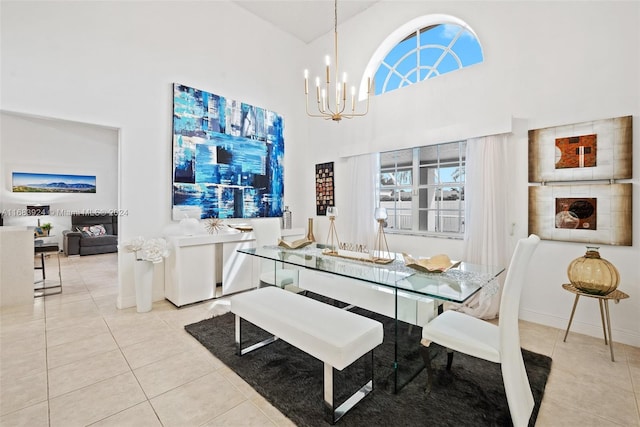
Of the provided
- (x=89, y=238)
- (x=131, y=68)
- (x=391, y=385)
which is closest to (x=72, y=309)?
(x=131, y=68)

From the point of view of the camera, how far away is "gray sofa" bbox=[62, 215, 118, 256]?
6480 mm

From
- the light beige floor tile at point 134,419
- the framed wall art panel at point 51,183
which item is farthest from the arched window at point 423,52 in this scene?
the framed wall art panel at point 51,183

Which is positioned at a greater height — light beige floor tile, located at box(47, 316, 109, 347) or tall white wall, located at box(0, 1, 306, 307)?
tall white wall, located at box(0, 1, 306, 307)

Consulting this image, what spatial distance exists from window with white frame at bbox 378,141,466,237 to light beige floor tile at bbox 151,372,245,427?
9.49 ft

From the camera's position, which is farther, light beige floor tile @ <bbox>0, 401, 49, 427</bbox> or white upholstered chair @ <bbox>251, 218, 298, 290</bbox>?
white upholstered chair @ <bbox>251, 218, 298, 290</bbox>

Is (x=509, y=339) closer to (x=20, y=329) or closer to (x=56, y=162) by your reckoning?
(x=20, y=329)

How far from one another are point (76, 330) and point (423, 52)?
16.6 feet

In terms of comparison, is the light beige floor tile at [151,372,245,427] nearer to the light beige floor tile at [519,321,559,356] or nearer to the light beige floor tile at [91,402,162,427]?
the light beige floor tile at [91,402,162,427]

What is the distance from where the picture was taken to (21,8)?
2656 millimetres

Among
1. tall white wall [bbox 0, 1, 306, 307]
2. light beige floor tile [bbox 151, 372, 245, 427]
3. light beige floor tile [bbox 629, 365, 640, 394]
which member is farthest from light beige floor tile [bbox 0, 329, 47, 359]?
light beige floor tile [bbox 629, 365, 640, 394]

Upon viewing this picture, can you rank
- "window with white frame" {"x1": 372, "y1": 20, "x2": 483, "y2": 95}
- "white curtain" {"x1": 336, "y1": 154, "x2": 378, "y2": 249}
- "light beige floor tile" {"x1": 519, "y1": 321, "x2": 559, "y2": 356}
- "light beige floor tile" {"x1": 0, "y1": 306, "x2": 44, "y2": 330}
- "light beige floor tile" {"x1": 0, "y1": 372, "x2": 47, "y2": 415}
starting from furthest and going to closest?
"white curtain" {"x1": 336, "y1": 154, "x2": 378, "y2": 249} < "window with white frame" {"x1": 372, "y1": 20, "x2": 483, "y2": 95} < "light beige floor tile" {"x1": 0, "y1": 306, "x2": 44, "y2": 330} < "light beige floor tile" {"x1": 519, "y1": 321, "x2": 559, "y2": 356} < "light beige floor tile" {"x1": 0, "y1": 372, "x2": 47, "y2": 415}

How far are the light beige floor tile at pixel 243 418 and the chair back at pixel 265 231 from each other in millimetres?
1762

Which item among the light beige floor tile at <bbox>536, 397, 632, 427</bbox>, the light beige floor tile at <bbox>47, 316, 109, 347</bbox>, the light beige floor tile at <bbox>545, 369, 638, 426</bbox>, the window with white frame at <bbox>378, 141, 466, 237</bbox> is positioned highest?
the window with white frame at <bbox>378, 141, 466, 237</bbox>

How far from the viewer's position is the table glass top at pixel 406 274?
1.62 metres
